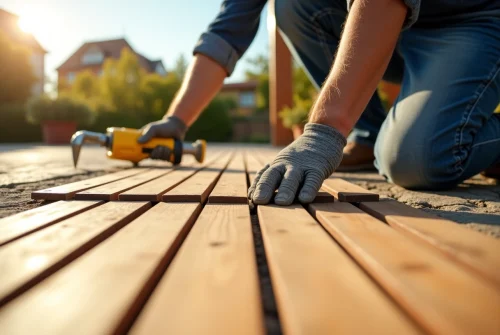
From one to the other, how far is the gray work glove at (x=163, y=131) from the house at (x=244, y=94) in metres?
22.4

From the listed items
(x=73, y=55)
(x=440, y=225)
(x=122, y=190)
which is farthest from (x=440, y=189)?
(x=73, y=55)

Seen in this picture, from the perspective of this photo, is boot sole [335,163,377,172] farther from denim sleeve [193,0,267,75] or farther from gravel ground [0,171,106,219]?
gravel ground [0,171,106,219]

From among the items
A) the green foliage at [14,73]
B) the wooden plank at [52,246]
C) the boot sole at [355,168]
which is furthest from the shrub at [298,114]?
the green foliage at [14,73]

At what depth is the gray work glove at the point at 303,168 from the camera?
1027 mm

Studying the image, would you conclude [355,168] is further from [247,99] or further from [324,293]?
[247,99]

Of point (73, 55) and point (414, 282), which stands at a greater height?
point (73, 55)

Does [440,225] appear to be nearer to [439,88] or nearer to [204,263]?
[204,263]

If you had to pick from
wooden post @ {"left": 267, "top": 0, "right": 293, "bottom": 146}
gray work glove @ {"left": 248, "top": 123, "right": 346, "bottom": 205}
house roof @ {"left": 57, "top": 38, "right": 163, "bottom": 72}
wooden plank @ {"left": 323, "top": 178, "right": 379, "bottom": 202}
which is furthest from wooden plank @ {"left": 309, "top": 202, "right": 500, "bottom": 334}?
house roof @ {"left": 57, "top": 38, "right": 163, "bottom": 72}

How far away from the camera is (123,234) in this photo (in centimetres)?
73

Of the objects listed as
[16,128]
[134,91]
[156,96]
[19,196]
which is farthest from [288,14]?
[134,91]

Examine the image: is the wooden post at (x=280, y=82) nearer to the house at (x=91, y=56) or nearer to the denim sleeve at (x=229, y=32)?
the denim sleeve at (x=229, y=32)

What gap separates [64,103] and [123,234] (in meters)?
8.58

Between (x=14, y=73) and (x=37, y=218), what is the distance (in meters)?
15.4

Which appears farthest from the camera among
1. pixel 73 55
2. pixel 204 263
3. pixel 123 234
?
pixel 73 55
